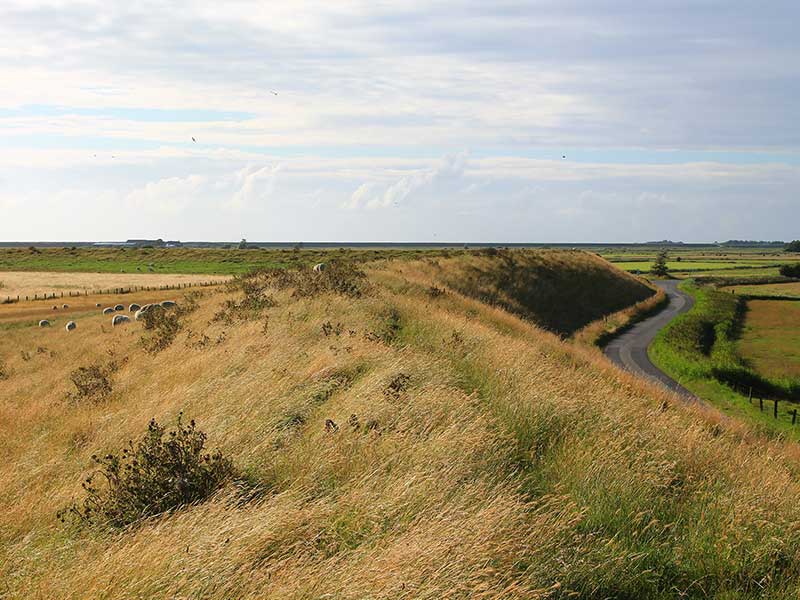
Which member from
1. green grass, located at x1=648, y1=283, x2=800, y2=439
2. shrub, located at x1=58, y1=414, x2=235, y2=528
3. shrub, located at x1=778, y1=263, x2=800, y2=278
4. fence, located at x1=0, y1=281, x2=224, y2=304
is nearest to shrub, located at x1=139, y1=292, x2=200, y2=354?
shrub, located at x1=58, y1=414, x2=235, y2=528

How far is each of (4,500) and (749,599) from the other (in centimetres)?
1015

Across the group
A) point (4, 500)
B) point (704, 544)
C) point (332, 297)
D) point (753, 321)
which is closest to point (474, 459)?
point (704, 544)

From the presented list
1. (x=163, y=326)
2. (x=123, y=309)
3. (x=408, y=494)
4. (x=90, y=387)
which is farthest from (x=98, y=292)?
(x=408, y=494)

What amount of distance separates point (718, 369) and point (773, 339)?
2086 centimetres

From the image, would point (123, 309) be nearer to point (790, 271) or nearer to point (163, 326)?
point (163, 326)

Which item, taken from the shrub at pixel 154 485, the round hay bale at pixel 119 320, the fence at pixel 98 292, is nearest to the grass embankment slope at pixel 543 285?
the fence at pixel 98 292

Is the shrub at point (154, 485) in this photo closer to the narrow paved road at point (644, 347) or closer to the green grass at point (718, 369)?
the green grass at point (718, 369)

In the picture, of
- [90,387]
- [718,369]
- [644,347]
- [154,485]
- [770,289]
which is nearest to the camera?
[154,485]

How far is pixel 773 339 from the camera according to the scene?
215 ft

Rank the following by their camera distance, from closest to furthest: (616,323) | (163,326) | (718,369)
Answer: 1. (163,326)
2. (718,369)
3. (616,323)

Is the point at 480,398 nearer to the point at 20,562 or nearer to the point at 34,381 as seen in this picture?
the point at 20,562

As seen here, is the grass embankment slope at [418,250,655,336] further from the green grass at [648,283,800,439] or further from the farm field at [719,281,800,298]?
the farm field at [719,281,800,298]

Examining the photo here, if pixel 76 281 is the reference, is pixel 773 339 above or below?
below

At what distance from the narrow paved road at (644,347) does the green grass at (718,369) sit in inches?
38.7
